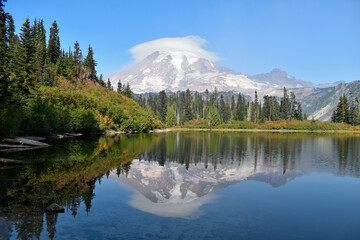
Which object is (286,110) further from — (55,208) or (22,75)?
(55,208)

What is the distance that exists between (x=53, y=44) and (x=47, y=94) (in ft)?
204

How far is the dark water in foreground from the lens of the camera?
631 inches

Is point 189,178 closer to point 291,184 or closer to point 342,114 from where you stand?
point 291,184

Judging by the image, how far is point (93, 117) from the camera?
95.5 metres

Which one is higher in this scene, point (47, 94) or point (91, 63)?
point (91, 63)

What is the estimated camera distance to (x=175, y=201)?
22.8 m

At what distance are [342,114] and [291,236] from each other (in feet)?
649

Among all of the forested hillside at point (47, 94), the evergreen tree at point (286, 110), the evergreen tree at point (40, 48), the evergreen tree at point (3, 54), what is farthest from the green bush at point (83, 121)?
the evergreen tree at point (286, 110)

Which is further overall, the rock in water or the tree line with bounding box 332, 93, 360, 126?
the tree line with bounding box 332, 93, 360, 126

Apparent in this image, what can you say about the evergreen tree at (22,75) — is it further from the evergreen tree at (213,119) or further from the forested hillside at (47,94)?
the evergreen tree at (213,119)

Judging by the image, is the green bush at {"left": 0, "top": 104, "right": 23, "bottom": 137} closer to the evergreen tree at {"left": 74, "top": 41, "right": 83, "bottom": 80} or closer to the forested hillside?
the forested hillside

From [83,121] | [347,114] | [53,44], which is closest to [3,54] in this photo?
[83,121]

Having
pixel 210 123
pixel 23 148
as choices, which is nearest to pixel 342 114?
pixel 210 123

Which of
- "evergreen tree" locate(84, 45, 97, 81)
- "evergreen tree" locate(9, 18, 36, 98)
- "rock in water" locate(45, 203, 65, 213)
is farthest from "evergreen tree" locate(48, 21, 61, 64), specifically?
"rock in water" locate(45, 203, 65, 213)
